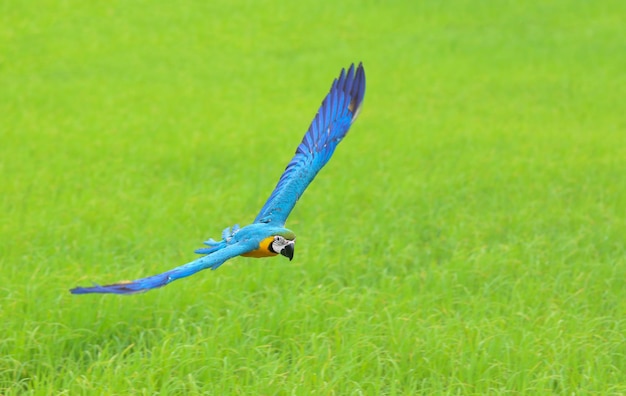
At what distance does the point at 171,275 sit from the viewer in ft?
8.87

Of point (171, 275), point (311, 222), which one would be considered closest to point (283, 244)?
point (171, 275)

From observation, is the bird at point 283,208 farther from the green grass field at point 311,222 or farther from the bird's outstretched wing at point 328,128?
the green grass field at point 311,222

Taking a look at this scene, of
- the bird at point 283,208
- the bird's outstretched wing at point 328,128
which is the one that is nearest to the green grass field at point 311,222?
the bird at point 283,208

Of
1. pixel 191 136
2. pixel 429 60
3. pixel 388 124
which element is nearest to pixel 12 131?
pixel 191 136

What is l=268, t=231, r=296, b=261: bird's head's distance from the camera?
2.90m

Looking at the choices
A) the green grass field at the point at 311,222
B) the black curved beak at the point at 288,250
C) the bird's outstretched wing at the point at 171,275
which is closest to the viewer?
the bird's outstretched wing at the point at 171,275

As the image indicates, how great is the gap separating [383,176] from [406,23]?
1194cm

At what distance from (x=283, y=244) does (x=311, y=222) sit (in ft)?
12.7

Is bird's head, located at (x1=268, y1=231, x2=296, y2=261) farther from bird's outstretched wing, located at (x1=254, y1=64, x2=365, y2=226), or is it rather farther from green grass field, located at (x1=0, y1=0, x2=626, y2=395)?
green grass field, located at (x1=0, y1=0, x2=626, y2=395)

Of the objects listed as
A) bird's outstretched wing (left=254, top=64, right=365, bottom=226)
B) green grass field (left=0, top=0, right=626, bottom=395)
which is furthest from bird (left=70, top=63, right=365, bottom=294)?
green grass field (left=0, top=0, right=626, bottom=395)

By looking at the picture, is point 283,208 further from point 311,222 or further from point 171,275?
point 311,222

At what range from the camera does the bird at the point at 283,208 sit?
2.71 metres

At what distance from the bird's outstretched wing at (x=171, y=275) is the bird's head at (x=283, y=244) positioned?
89mm

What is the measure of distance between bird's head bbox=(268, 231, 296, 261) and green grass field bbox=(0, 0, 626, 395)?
0.96 meters
